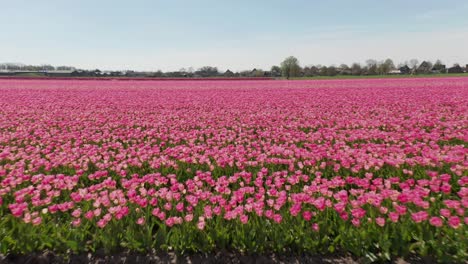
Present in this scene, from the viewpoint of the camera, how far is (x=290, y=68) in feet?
298

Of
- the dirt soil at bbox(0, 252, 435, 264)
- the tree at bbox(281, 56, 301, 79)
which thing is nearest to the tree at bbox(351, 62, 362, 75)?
the tree at bbox(281, 56, 301, 79)

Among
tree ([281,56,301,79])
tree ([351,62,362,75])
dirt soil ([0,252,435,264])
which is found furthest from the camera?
tree ([351,62,362,75])

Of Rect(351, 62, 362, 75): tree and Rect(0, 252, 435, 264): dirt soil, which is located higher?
Rect(351, 62, 362, 75): tree

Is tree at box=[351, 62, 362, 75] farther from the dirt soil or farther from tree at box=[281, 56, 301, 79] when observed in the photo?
the dirt soil

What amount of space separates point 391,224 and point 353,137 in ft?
11.1

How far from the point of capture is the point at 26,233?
2703mm

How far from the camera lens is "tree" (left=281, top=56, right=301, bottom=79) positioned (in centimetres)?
9012

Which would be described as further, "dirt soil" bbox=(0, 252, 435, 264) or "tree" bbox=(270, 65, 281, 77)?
"tree" bbox=(270, 65, 281, 77)

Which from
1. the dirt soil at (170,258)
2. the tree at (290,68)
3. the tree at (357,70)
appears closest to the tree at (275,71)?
the tree at (290,68)

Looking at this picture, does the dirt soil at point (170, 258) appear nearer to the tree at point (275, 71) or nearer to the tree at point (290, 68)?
the tree at point (290, 68)

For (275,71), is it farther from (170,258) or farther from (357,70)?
(170,258)

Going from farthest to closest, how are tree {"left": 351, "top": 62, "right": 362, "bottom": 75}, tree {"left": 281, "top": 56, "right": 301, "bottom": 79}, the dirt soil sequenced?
tree {"left": 351, "top": 62, "right": 362, "bottom": 75}
tree {"left": 281, "top": 56, "right": 301, "bottom": 79}
the dirt soil

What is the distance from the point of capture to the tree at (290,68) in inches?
3548

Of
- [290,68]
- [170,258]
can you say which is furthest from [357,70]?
[170,258]
